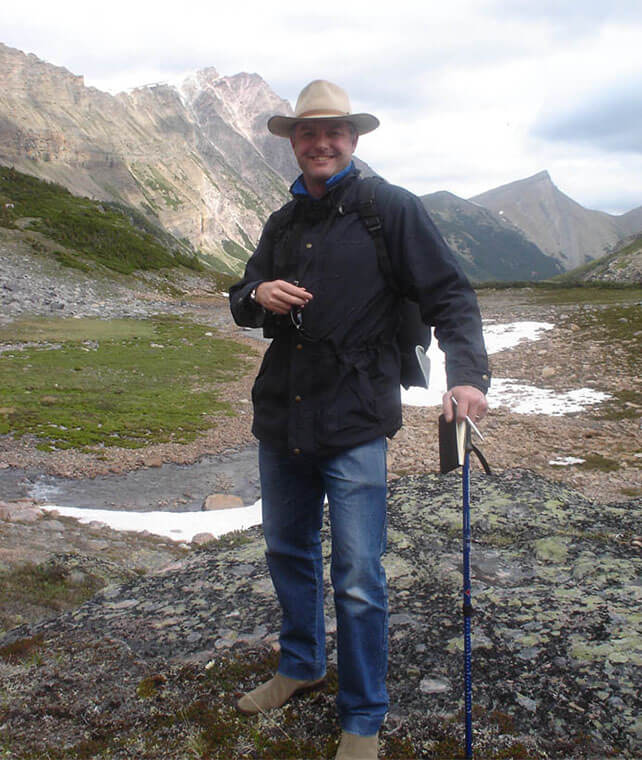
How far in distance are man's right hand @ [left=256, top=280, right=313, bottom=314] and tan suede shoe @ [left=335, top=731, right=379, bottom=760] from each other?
90.2 inches

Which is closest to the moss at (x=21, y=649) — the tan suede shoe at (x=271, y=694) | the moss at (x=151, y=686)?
the moss at (x=151, y=686)

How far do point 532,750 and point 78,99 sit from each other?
164 metres

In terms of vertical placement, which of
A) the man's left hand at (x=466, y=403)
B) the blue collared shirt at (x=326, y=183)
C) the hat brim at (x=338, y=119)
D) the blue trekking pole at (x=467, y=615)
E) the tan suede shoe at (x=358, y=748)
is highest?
the hat brim at (x=338, y=119)

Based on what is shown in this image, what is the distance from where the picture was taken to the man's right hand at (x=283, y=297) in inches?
135

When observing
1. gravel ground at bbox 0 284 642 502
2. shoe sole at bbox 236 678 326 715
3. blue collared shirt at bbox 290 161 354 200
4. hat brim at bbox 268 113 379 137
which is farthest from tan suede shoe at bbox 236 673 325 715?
gravel ground at bbox 0 284 642 502

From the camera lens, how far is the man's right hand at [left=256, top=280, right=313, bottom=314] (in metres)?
3.44

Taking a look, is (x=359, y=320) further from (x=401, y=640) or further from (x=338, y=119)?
(x=401, y=640)

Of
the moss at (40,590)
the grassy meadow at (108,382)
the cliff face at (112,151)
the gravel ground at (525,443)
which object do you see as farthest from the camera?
the cliff face at (112,151)

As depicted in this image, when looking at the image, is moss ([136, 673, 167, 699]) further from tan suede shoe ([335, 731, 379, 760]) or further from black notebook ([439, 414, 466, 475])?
black notebook ([439, 414, 466, 475])

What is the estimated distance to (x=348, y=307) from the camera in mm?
3494

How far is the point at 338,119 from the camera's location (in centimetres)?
354

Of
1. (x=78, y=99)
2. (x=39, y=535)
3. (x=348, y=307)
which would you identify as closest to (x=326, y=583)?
(x=348, y=307)

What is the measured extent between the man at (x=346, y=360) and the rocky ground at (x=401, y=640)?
0.74 m

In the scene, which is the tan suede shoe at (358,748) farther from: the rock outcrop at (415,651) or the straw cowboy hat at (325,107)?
the straw cowboy hat at (325,107)
